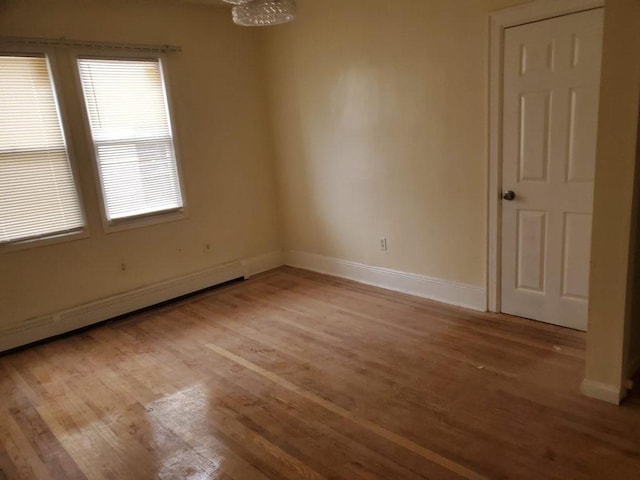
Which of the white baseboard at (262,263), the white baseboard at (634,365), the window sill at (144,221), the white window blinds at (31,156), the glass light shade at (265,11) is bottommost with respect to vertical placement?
the white baseboard at (634,365)

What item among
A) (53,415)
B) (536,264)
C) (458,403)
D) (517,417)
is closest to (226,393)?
(53,415)

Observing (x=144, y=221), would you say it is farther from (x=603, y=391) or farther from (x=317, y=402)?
(x=603, y=391)

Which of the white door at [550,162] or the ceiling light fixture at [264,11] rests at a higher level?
the ceiling light fixture at [264,11]

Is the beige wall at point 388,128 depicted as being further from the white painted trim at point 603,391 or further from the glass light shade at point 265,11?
the glass light shade at point 265,11

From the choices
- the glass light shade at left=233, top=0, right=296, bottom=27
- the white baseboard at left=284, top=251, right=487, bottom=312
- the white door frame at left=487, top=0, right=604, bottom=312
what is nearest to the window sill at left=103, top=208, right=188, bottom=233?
the white baseboard at left=284, top=251, right=487, bottom=312

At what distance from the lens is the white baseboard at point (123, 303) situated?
11.8 feet

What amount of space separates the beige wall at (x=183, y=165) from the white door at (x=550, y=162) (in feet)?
8.61

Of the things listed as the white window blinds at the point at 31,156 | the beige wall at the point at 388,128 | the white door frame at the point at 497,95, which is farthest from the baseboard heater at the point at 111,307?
the white door frame at the point at 497,95

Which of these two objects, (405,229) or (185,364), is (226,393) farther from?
(405,229)

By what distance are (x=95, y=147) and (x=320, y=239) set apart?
2267 mm

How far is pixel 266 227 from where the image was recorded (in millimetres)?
5164

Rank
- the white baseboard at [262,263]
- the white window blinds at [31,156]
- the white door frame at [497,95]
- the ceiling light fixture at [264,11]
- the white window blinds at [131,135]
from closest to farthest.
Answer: the ceiling light fixture at [264,11]
the white door frame at [497,95]
the white window blinds at [31,156]
the white window blinds at [131,135]
the white baseboard at [262,263]

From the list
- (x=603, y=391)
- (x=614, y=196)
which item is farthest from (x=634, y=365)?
(x=614, y=196)

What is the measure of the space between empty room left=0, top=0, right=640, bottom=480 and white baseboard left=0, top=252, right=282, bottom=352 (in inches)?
0.8
